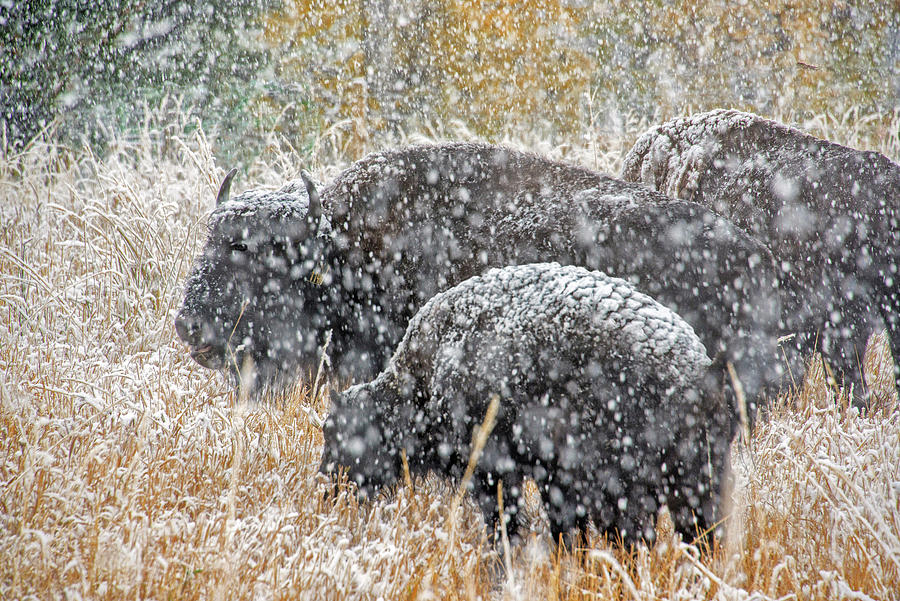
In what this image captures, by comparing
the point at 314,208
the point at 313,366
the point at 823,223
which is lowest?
the point at 313,366

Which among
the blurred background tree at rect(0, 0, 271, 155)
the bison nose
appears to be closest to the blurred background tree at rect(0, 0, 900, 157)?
the blurred background tree at rect(0, 0, 271, 155)

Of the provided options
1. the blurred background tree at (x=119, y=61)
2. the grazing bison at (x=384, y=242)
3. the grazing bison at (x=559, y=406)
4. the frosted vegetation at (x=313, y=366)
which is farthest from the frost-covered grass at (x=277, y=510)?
the blurred background tree at (x=119, y=61)

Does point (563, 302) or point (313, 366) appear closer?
point (563, 302)

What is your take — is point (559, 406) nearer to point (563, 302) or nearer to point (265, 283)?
point (563, 302)

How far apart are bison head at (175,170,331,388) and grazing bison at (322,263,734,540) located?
3.40 feet

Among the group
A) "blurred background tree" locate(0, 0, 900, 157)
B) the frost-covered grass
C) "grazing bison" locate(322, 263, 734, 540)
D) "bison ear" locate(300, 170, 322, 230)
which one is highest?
"blurred background tree" locate(0, 0, 900, 157)

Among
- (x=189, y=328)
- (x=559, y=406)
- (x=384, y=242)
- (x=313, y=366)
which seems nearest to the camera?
(x=559, y=406)

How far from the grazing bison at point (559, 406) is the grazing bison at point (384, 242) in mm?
591

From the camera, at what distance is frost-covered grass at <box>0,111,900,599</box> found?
1992 mm

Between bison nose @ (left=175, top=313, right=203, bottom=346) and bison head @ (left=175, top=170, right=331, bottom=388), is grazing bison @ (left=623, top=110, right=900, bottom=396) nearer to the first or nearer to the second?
bison head @ (left=175, top=170, right=331, bottom=388)

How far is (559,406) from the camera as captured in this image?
7.61ft

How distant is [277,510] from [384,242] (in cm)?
154

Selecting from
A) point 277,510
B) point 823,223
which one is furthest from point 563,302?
point 823,223

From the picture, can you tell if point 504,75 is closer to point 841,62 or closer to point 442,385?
point 841,62
